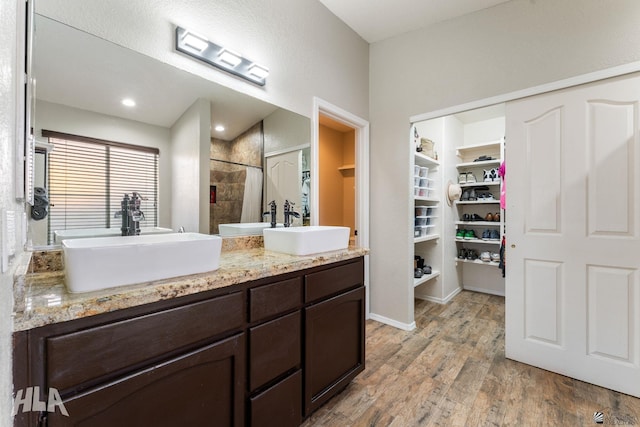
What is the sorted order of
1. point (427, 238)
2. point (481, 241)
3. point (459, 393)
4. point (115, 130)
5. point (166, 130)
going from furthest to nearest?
point (481, 241)
point (427, 238)
point (459, 393)
point (166, 130)
point (115, 130)

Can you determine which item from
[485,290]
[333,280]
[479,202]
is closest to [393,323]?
[333,280]

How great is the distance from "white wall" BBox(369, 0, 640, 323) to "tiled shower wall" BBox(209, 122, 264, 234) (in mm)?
1435

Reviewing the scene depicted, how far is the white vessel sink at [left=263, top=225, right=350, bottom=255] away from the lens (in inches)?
61.2

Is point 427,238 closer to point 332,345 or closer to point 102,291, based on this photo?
point 332,345

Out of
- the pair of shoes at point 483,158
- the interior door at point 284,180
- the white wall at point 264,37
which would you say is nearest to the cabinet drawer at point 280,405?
the interior door at point 284,180

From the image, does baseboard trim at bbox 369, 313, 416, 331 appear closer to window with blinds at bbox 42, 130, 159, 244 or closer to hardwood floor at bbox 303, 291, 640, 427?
hardwood floor at bbox 303, 291, 640, 427

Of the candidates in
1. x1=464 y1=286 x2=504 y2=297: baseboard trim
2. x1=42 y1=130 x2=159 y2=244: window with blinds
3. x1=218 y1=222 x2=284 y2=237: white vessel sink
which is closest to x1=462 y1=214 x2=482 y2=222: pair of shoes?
x1=464 y1=286 x2=504 y2=297: baseboard trim

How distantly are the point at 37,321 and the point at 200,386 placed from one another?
57 centimetres

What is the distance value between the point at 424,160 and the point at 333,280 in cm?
227

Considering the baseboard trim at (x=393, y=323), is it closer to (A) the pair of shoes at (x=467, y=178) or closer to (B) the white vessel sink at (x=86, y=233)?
(A) the pair of shoes at (x=467, y=178)

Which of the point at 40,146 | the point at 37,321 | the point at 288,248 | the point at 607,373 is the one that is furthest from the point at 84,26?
the point at 607,373

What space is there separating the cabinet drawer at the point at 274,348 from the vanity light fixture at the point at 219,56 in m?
1.51

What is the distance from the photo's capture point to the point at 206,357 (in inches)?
41.3

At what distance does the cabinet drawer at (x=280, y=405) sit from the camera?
48.1 inches
